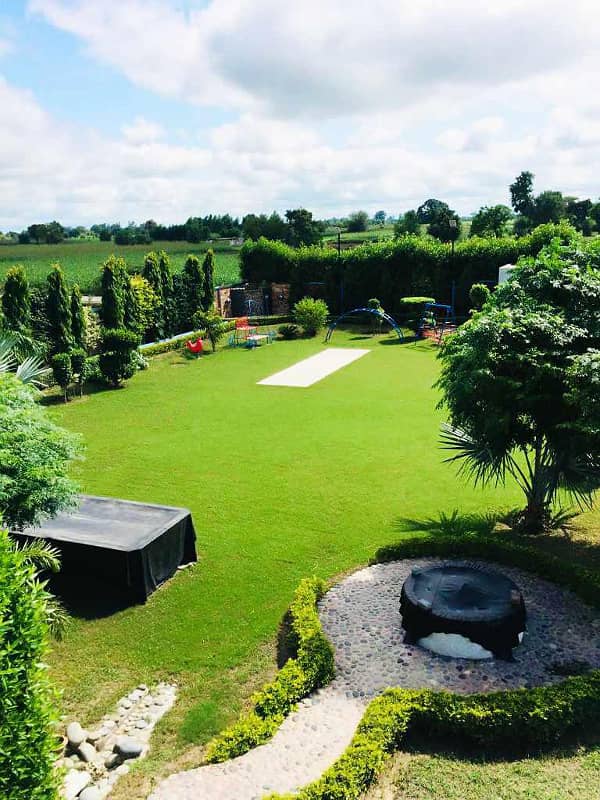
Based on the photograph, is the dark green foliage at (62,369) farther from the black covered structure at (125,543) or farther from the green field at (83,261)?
the black covered structure at (125,543)

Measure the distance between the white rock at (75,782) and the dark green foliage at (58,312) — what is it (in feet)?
56.1

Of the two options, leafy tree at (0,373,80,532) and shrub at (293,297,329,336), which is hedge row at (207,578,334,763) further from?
shrub at (293,297,329,336)

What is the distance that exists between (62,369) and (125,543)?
1190 centimetres

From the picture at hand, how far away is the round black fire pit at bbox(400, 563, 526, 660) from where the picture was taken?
273 inches

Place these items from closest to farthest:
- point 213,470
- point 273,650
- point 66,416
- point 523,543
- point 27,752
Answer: point 27,752
point 273,650
point 523,543
point 213,470
point 66,416

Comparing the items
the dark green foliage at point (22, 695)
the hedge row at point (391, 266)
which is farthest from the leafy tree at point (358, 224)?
the dark green foliage at point (22, 695)

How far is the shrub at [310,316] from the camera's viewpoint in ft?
97.3

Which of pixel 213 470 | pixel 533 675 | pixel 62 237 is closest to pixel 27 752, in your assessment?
pixel 533 675

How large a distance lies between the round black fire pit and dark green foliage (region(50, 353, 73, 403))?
14.5 metres

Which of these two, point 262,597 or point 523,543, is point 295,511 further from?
point 523,543

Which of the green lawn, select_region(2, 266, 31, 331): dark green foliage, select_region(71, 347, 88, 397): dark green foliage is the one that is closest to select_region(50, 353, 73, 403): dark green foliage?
select_region(71, 347, 88, 397): dark green foliage

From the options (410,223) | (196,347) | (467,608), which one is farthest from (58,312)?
(410,223)

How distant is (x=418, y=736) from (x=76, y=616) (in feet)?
15.9

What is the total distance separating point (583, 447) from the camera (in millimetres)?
8508
